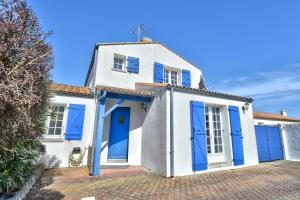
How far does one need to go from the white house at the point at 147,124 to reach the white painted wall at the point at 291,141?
3746 mm

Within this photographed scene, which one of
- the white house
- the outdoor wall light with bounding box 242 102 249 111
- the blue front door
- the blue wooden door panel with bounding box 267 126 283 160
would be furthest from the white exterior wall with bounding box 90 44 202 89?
the blue wooden door panel with bounding box 267 126 283 160

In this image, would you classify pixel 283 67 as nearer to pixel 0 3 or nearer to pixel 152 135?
pixel 152 135

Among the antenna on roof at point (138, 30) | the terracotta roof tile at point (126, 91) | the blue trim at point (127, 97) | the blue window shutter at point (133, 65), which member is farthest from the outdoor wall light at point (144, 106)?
the antenna on roof at point (138, 30)

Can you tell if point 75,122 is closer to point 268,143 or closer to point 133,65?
point 133,65

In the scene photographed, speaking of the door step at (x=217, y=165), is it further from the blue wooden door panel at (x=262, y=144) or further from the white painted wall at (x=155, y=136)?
the blue wooden door panel at (x=262, y=144)

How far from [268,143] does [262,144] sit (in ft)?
2.05

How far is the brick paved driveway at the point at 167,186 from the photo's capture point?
15.6 feet

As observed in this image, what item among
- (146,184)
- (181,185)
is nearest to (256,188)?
(181,185)

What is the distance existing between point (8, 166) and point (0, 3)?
13.8ft

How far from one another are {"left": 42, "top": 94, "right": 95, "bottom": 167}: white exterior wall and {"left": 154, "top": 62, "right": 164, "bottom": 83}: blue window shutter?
14.6 feet

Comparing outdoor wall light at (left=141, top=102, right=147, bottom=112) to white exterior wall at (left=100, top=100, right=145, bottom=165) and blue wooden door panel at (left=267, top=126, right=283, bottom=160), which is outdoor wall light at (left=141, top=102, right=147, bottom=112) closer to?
white exterior wall at (left=100, top=100, right=145, bottom=165)

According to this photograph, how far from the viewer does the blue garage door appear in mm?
9867

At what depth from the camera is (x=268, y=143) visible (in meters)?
10.3

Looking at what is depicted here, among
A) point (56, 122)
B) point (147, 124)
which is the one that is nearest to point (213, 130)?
point (147, 124)
